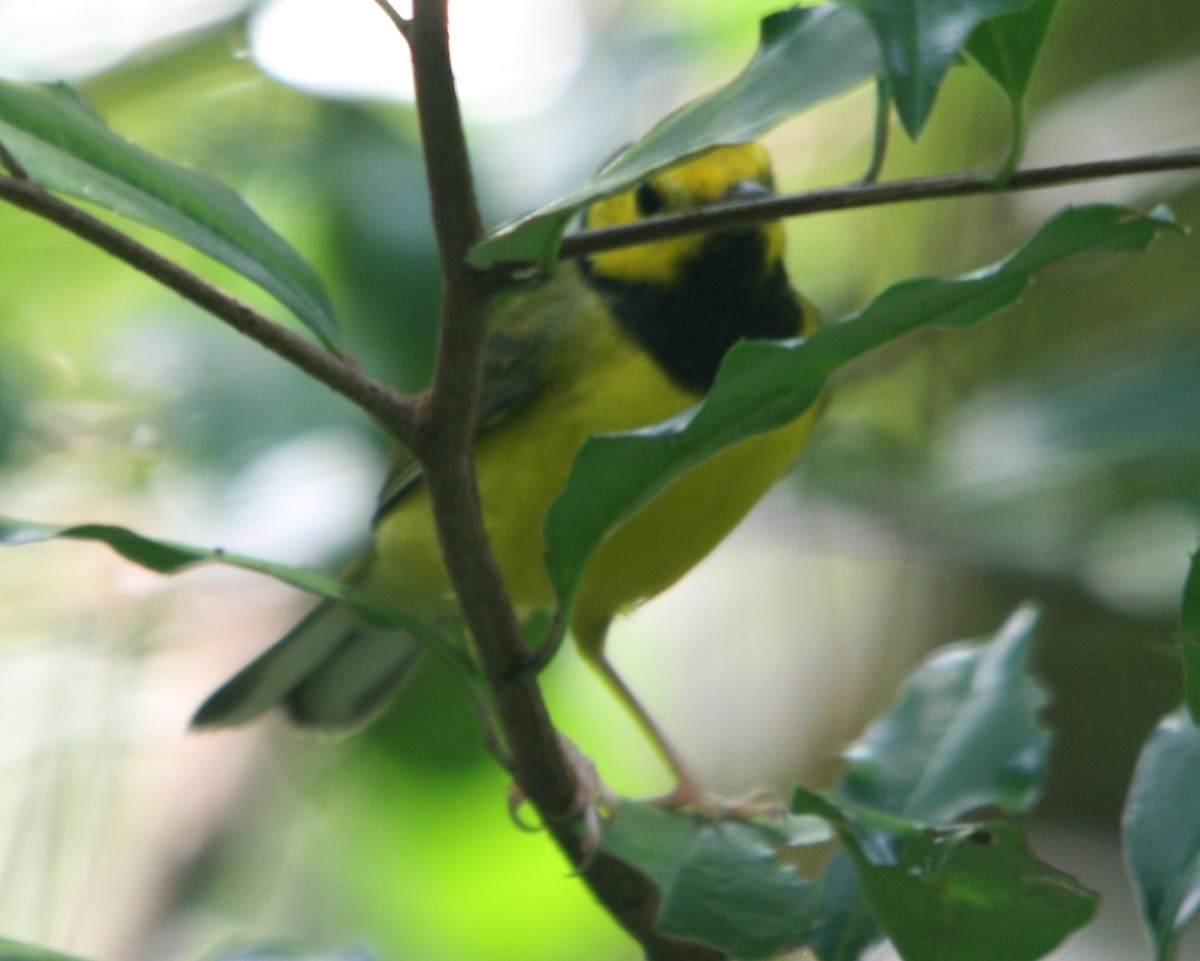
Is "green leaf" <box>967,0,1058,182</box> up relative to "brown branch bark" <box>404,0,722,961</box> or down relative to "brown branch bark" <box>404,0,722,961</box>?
up

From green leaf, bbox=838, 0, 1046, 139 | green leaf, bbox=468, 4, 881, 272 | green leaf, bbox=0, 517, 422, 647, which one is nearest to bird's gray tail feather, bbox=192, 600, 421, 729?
green leaf, bbox=0, 517, 422, 647

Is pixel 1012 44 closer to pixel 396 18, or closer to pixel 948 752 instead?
pixel 396 18

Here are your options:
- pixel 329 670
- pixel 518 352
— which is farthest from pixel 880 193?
pixel 329 670

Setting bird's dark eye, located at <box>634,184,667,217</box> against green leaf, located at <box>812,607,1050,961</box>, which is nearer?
green leaf, located at <box>812,607,1050,961</box>

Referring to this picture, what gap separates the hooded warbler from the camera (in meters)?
2.18

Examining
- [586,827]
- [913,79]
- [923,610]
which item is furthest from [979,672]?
[923,610]

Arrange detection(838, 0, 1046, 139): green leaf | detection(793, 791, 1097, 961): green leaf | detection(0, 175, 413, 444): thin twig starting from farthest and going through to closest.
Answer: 1. detection(793, 791, 1097, 961): green leaf
2. detection(0, 175, 413, 444): thin twig
3. detection(838, 0, 1046, 139): green leaf

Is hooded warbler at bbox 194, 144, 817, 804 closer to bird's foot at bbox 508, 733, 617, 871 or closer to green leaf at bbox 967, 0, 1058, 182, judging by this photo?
bird's foot at bbox 508, 733, 617, 871

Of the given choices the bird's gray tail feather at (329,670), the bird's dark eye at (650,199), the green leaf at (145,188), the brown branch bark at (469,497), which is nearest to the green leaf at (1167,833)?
the brown branch bark at (469,497)

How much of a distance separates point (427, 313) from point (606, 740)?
1.35 metres

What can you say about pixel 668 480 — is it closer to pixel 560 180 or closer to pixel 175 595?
pixel 560 180

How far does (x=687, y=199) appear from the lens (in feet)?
7.77

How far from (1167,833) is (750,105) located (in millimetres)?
759

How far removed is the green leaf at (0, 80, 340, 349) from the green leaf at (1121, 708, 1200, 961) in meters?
0.80
